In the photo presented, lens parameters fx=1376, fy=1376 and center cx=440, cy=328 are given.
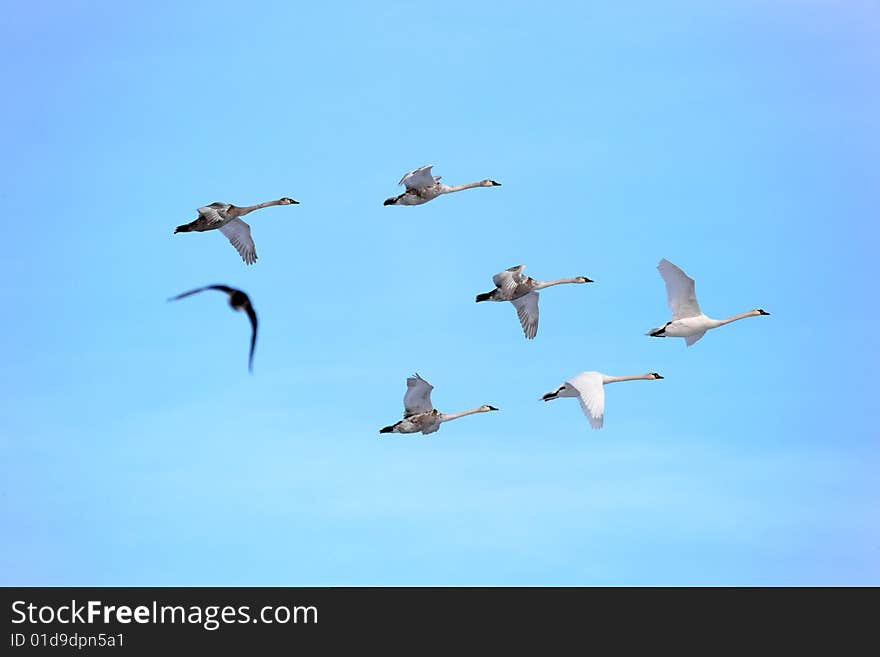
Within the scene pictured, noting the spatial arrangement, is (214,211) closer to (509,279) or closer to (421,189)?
(421,189)

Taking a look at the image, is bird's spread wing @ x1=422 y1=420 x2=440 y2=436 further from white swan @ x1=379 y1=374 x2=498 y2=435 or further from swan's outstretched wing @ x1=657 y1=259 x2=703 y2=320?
swan's outstretched wing @ x1=657 y1=259 x2=703 y2=320

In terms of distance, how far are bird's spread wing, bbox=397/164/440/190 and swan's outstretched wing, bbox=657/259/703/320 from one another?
878 centimetres

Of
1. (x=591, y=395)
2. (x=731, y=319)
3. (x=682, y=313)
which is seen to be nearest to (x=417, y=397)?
(x=591, y=395)

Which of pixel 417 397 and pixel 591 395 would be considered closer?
pixel 591 395

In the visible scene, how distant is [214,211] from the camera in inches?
1964

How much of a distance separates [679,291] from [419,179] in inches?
394

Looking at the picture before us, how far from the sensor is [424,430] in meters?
49.4

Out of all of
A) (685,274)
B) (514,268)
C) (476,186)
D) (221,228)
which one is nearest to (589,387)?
(685,274)

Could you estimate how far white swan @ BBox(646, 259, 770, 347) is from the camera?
1807 inches

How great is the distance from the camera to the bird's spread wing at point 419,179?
47125mm

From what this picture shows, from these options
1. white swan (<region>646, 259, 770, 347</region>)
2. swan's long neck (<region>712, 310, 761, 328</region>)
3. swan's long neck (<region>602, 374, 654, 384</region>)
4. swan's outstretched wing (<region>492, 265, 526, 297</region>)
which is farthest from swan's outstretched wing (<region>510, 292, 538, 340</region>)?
swan's long neck (<region>712, 310, 761, 328</region>)
